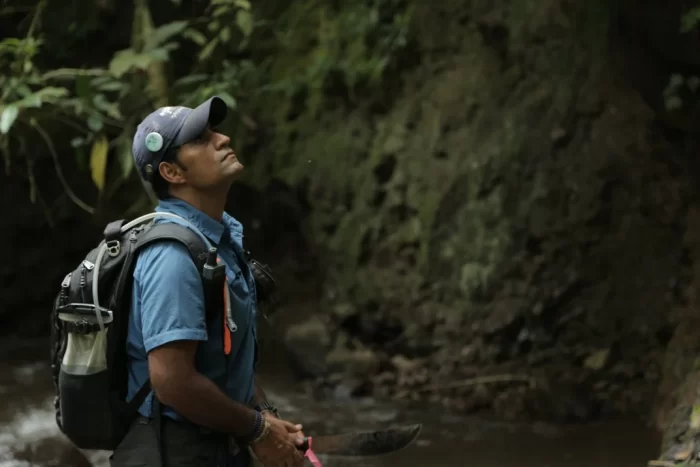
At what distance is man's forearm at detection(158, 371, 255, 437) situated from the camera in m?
2.03

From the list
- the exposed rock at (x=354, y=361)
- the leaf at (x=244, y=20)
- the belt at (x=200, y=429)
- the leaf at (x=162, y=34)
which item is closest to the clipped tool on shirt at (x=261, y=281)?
the belt at (x=200, y=429)

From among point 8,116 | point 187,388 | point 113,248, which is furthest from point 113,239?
point 8,116

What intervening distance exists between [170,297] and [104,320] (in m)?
0.19

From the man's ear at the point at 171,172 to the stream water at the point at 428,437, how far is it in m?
2.72

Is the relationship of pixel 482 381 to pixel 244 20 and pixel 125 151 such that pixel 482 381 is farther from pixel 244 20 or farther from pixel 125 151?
pixel 244 20

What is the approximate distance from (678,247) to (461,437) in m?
1.81

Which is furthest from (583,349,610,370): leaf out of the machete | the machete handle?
the machete handle

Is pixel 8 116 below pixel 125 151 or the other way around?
the other way around

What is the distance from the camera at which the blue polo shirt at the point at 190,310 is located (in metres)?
2.01

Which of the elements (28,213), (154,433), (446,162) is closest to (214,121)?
(154,433)

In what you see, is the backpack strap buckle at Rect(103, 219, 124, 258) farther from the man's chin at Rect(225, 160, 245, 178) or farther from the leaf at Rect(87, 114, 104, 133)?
the leaf at Rect(87, 114, 104, 133)

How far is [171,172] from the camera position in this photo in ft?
7.29

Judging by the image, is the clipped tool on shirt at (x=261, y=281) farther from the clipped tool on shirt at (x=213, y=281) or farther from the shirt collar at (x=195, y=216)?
the clipped tool on shirt at (x=213, y=281)

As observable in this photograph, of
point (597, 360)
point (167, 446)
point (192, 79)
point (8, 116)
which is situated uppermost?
point (192, 79)
